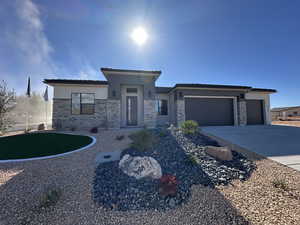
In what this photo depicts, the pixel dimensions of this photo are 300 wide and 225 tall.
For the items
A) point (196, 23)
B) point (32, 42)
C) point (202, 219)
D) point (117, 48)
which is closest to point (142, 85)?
point (117, 48)

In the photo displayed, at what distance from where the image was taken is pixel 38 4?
604cm

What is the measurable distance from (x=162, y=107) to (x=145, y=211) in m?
10.7

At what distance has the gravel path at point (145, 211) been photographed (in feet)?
6.40

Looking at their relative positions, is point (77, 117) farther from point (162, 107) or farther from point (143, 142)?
point (162, 107)

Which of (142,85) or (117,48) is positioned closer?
(117,48)

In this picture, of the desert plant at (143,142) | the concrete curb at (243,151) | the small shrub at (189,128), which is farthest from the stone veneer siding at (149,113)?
the concrete curb at (243,151)

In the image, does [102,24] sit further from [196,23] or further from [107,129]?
[107,129]

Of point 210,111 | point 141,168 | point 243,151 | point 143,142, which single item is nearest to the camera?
point 141,168

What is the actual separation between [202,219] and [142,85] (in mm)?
9157

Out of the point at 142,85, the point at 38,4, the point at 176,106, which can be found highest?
the point at 38,4

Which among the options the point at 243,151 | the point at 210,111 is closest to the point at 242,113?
the point at 210,111

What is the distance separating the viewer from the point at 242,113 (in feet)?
36.5

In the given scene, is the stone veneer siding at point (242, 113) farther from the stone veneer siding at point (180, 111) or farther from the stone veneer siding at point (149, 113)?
the stone veneer siding at point (149, 113)

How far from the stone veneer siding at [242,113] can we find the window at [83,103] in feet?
42.6
